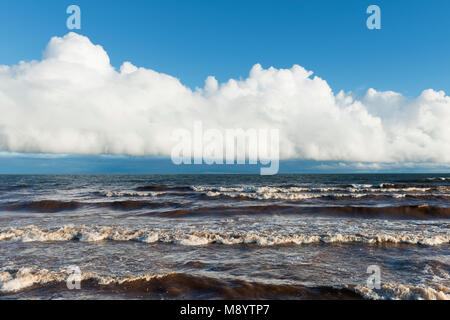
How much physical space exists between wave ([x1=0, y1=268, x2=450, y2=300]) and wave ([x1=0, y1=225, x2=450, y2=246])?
4.78 meters

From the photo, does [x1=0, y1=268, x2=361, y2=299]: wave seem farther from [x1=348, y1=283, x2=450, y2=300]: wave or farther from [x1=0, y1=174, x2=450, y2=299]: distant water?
[x1=348, y1=283, x2=450, y2=300]: wave

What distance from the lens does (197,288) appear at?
785 cm

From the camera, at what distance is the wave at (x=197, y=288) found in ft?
24.0

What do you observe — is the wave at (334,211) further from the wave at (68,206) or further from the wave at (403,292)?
the wave at (403,292)

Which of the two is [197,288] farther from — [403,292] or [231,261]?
[403,292]

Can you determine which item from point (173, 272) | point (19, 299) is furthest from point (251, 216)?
point (19, 299)

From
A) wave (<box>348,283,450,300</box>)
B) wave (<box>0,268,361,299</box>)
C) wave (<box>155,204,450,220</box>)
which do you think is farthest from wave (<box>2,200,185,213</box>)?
wave (<box>348,283,450,300</box>)

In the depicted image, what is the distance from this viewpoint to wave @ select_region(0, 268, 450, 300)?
7324 mm

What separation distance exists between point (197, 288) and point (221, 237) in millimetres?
6031

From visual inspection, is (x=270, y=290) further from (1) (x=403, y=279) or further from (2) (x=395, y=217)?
(2) (x=395, y=217)
